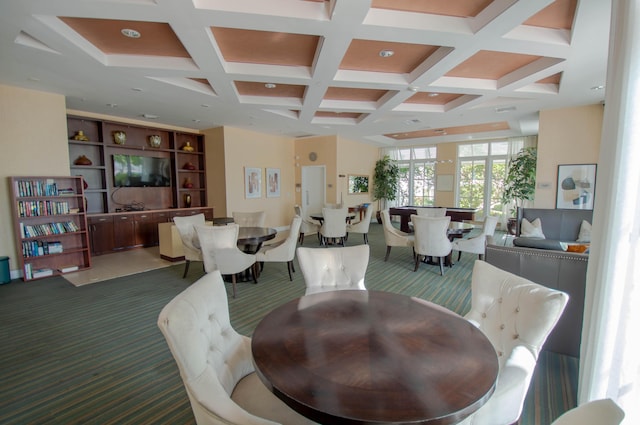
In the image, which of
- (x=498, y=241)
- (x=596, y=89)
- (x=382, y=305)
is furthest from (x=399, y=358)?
(x=498, y=241)

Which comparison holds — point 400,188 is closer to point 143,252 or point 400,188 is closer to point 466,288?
point 466,288

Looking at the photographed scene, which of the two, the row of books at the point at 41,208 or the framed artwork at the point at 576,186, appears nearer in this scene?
the row of books at the point at 41,208

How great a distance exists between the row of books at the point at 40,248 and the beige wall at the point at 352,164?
21.5 feet

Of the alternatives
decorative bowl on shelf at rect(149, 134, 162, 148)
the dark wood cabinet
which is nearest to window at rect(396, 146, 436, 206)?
the dark wood cabinet

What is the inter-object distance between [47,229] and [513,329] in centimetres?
644

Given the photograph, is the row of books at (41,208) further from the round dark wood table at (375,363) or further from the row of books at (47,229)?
the round dark wood table at (375,363)

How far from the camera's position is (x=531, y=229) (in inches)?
204

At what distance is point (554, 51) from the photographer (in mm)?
3207

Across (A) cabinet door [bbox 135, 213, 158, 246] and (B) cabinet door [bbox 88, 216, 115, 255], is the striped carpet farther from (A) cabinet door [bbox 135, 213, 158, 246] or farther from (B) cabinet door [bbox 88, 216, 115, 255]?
(A) cabinet door [bbox 135, 213, 158, 246]

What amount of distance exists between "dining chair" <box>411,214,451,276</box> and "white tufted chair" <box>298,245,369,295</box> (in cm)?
253

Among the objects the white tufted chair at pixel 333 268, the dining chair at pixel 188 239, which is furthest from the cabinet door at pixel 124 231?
the white tufted chair at pixel 333 268

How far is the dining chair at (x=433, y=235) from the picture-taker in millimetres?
4555

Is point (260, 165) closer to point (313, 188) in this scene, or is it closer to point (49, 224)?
point (313, 188)

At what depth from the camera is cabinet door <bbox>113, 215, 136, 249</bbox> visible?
20.5ft
